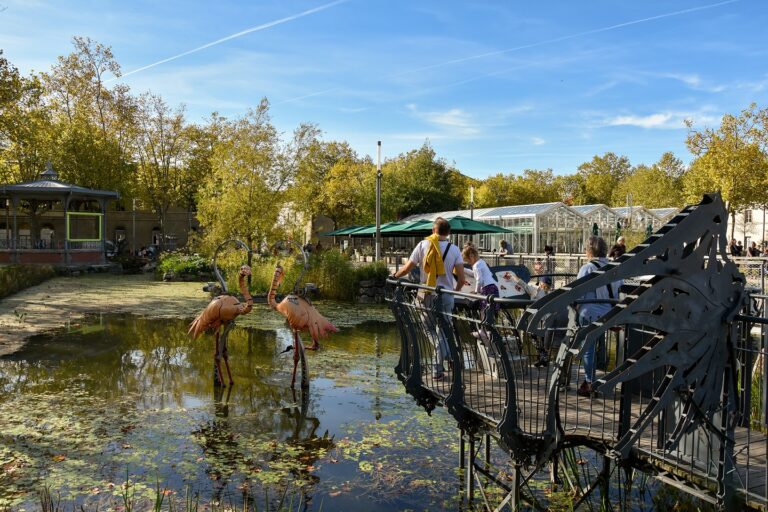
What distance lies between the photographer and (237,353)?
35.4 feet

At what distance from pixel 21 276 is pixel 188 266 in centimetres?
593

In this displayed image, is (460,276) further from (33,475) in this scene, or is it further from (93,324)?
(93,324)

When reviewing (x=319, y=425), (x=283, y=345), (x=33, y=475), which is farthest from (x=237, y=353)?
(x=33, y=475)

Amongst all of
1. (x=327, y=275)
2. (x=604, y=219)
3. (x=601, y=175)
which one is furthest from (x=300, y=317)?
(x=601, y=175)

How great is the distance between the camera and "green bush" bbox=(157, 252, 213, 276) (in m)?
23.8

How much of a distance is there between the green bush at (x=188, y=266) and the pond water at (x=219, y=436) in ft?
43.1

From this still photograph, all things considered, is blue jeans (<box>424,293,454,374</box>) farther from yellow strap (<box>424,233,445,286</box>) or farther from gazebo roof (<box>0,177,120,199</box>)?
gazebo roof (<box>0,177,120,199</box>)

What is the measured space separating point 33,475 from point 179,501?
1.40 metres

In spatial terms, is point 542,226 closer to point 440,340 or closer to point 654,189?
point 654,189

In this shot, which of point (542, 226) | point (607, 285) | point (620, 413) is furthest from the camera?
point (542, 226)

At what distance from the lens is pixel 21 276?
19.2 m

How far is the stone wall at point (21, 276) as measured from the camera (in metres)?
17.1

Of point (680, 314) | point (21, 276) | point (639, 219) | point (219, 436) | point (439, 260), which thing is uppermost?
point (639, 219)

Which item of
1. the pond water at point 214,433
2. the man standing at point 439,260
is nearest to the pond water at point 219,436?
the pond water at point 214,433
